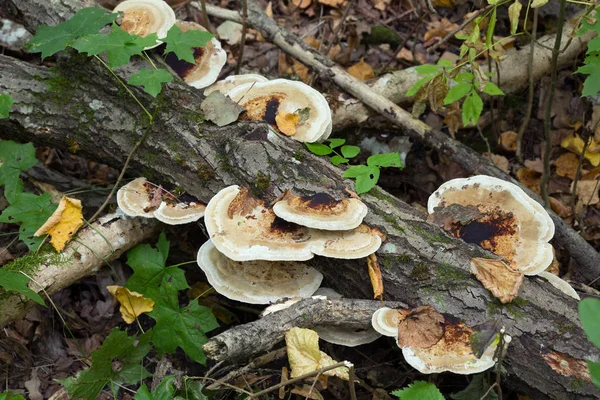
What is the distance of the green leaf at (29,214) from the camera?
14.1ft

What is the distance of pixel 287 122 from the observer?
452cm

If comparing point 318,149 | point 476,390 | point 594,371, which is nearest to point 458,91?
point 318,149

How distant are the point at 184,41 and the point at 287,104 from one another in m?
1.00

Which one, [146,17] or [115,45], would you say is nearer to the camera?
[115,45]

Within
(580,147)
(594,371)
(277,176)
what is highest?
(594,371)

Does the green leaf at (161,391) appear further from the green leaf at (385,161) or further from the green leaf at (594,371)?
the green leaf at (594,371)

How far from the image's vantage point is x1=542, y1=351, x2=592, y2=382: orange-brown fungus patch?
11.1 feet

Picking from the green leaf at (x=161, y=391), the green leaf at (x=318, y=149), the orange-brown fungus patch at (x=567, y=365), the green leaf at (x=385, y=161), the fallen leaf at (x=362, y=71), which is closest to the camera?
the green leaf at (x=161, y=391)

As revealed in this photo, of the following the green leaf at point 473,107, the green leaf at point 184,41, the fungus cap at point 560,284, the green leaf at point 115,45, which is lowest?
the fungus cap at point 560,284

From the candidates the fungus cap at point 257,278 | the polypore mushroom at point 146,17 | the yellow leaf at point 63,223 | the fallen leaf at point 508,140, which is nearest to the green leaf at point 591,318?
the fungus cap at point 257,278

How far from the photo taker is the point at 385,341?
472 cm

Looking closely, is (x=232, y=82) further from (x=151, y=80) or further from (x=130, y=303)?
(x=130, y=303)

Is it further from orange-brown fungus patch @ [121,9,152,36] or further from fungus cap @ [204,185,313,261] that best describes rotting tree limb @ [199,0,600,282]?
fungus cap @ [204,185,313,261]

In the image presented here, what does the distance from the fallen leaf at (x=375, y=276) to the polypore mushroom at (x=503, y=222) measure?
716 millimetres
